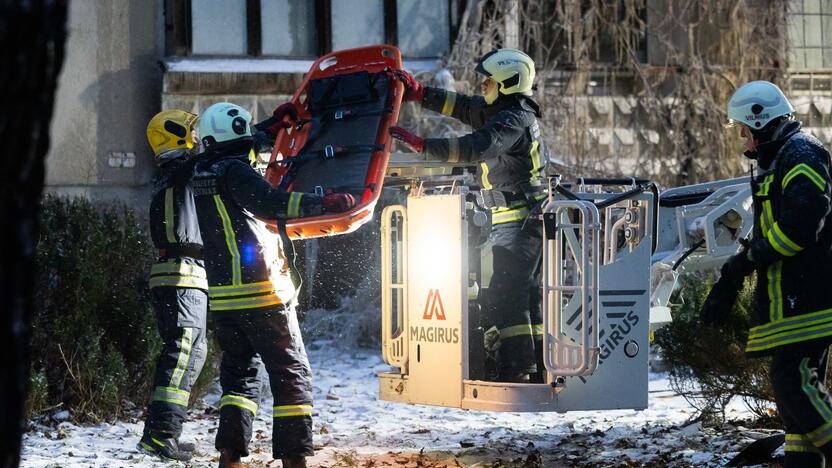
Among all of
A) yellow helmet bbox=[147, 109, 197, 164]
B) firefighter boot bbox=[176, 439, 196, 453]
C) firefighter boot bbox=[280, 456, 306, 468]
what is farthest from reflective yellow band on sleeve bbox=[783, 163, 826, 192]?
firefighter boot bbox=[176, 439, 196, 453]

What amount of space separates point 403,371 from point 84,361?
8.18ft

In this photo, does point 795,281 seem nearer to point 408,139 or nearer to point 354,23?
point 408,139

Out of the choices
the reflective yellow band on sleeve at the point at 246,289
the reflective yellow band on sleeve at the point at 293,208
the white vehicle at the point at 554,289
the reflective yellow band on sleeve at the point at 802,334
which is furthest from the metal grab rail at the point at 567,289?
the reflective yellow band on sleeve at the point at 246,289

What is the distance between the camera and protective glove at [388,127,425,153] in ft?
19.9

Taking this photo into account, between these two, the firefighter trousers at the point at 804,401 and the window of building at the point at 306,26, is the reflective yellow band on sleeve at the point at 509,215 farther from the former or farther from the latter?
the window of building at the point at 306,26

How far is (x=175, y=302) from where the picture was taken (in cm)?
687

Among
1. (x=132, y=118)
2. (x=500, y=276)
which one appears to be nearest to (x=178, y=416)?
(x=500, y=276)

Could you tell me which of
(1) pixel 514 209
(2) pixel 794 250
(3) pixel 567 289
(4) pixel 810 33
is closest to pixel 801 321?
(2) pixel 794 250

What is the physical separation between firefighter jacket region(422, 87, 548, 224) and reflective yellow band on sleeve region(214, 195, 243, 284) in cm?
108

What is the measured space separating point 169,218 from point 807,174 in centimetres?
367

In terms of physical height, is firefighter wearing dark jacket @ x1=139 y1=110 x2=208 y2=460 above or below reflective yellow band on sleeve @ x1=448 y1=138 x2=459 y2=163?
below

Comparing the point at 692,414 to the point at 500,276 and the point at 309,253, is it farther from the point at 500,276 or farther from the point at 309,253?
the point at 309,253

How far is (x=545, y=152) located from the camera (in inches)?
263

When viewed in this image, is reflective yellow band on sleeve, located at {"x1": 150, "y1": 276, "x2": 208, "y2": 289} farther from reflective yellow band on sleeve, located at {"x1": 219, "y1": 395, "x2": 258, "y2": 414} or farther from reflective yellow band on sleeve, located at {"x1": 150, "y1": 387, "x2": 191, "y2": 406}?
reflective yellow band on sleeve, located at {"x1": 219, "y1": 395, "x2": 258, "y2": 414}
